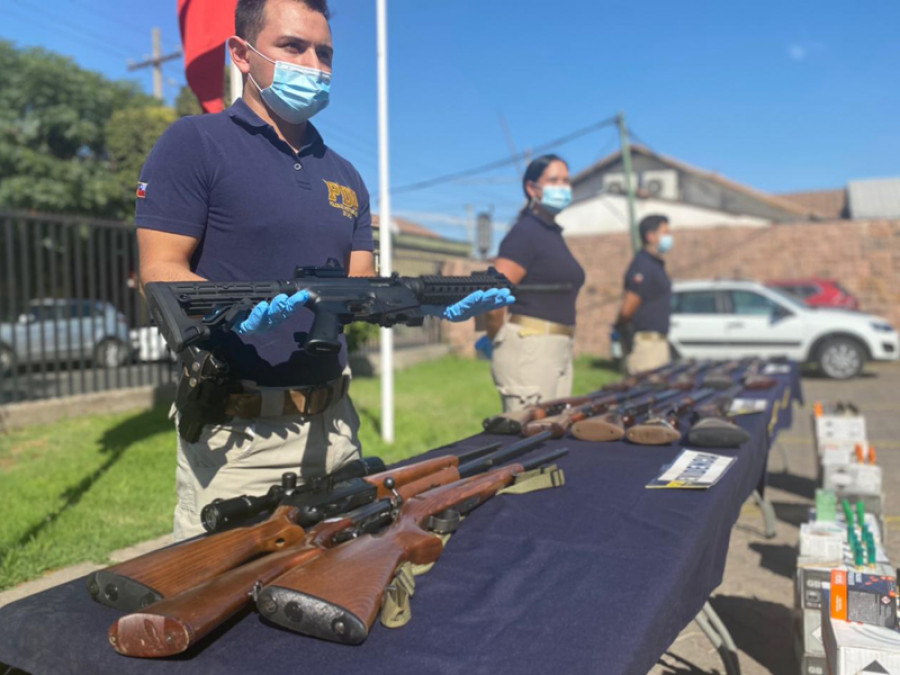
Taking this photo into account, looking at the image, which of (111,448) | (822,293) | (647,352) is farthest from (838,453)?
(822,293)

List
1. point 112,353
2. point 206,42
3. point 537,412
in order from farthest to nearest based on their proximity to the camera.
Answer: point 112,353 < point 206,42 < point 537,412

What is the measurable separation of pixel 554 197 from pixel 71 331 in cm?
657

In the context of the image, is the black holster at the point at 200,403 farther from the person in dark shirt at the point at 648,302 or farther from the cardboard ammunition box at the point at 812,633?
the person in dark shirt at the point at 648,302

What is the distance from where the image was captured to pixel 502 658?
46.8 inches

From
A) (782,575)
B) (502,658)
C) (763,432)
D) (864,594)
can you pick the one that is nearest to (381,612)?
(502,658)

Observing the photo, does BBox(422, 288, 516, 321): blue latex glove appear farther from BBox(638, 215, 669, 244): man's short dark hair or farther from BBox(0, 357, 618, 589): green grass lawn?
BBox(638, 215, 669, 244): man's short dark hair

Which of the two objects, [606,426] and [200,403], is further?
[606,426]

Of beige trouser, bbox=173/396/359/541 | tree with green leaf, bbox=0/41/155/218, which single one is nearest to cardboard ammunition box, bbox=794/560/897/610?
beige trouser, bbox=173/396/359/541

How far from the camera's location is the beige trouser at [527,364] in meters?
3.59

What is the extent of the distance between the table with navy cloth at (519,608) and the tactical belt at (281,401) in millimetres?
515

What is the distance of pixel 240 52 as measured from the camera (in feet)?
6.70

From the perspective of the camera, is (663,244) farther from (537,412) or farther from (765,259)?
(765,259)

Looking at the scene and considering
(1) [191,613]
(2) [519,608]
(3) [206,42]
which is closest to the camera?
(1) [191,613]

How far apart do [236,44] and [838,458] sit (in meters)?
4.10
